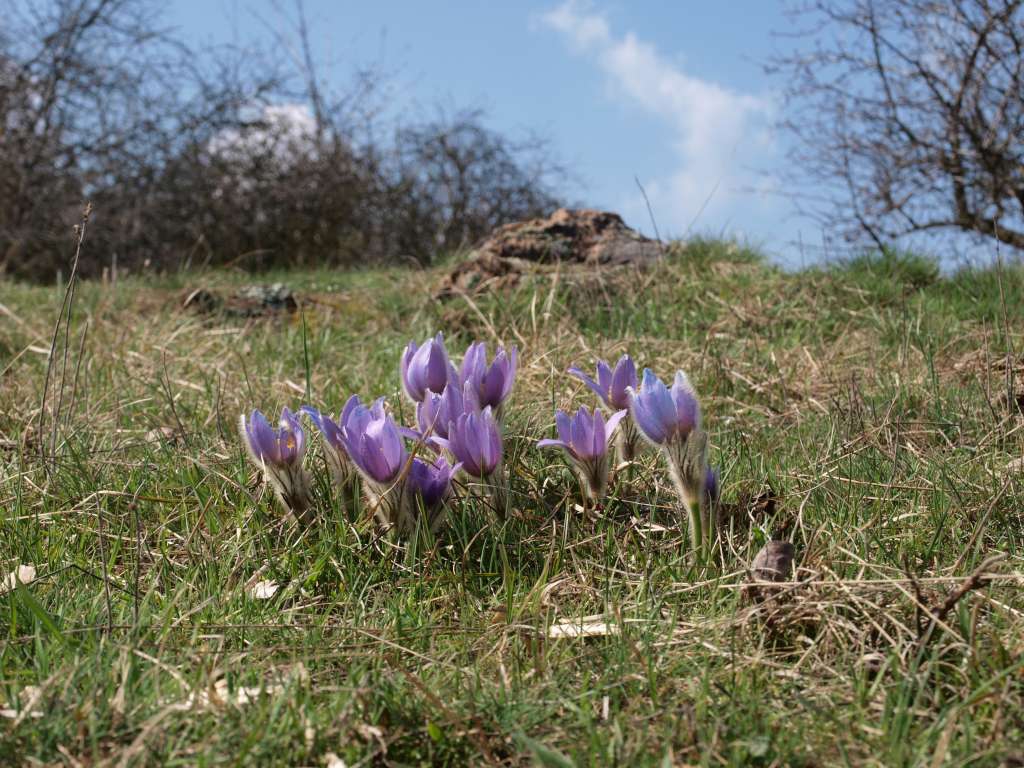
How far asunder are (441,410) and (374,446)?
0.17 meters

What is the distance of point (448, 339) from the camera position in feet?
14.0

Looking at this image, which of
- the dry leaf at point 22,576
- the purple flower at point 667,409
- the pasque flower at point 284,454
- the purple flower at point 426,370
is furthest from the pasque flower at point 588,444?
the dry leaf at point 22,576

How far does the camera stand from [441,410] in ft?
6.40

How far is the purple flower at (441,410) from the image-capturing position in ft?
6.34

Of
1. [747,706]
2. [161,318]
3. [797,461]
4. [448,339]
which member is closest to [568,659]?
[747,706]

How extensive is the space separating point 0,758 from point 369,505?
0.82 meters

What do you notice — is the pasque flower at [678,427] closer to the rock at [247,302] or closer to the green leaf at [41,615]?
the green leaf at [41,615]

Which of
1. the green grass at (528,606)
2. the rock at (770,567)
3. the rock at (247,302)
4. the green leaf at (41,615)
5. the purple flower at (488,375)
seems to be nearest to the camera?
the green grass at (528,606)

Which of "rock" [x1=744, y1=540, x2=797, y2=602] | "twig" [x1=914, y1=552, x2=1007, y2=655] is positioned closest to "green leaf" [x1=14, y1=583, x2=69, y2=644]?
"rock" [x1=744, y1=540, x2=797, y2=602]

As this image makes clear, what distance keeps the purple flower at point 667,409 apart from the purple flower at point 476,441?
29 centimetres

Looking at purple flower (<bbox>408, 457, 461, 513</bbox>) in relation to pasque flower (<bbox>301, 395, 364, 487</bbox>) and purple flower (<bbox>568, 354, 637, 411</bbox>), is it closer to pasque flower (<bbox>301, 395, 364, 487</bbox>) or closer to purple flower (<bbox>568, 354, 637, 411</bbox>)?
pasque flower (<bbox>301, 395, 364, 487</bbox>)

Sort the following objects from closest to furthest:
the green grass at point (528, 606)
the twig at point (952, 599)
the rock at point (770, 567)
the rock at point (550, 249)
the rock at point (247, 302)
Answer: the green grass at point (528, 606) < the twig at point (952, 599) < the rock at point (770, 567) < the rock at point (550, 249) < the rock at point (247, 302)

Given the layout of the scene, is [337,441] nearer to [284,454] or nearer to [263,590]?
[284,454]

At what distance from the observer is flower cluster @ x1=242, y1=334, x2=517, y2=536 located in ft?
6.10
